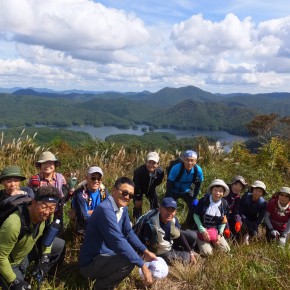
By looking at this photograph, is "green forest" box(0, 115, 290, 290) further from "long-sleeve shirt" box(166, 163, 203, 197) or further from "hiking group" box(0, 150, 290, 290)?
"long-sleeve shirt" box(166, 163, 203, 197)

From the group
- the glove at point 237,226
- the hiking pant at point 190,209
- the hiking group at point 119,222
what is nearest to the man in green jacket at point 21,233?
the hiking group at point 119,222

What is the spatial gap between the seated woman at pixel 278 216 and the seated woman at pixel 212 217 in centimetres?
87

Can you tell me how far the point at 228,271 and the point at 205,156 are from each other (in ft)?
20.3

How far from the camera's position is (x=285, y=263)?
3854 mm

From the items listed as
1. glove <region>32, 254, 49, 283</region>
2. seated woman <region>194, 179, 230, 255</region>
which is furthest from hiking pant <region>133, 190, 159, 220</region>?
glove <region>32, 254, 49, 283</region>

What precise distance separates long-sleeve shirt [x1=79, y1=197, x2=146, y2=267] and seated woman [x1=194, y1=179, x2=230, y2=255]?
5.60 feet

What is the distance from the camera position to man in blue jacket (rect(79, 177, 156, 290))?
10.8 ft

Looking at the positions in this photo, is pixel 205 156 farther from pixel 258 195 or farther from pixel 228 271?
pixel 228 271

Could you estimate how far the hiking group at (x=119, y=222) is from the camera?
3.10m

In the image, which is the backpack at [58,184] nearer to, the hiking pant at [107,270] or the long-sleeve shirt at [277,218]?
the hiking pant at [107,270]

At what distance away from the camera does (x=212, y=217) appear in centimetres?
498

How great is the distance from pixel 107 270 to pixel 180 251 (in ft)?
4.74

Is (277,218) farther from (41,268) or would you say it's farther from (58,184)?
(41,268)

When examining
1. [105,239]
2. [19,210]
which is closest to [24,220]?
[19,210]
